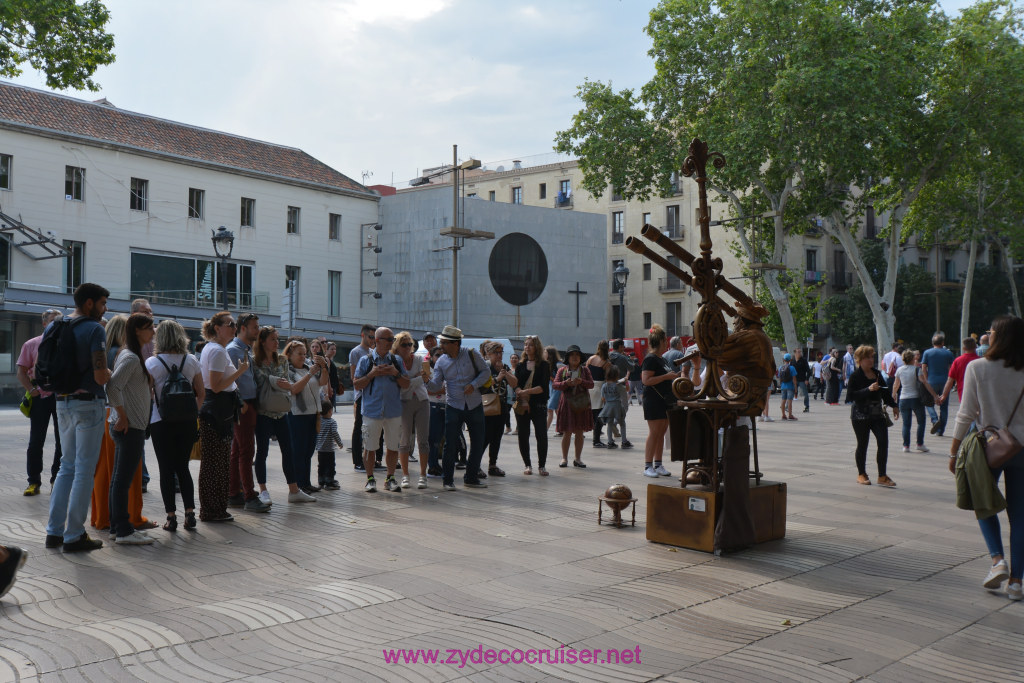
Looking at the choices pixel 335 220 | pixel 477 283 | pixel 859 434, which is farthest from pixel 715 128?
pixel 859 434

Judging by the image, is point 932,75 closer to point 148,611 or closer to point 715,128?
point 715,128

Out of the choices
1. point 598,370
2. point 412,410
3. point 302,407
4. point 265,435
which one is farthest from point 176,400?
point 598,370

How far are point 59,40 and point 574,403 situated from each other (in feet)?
41.8

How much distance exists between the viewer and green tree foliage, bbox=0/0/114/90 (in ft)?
57.8

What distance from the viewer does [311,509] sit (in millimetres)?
9148

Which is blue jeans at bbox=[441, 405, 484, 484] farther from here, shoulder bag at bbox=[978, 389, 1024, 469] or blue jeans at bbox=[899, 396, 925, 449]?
blue jeans at bbox=[899, 396, 925, 449]

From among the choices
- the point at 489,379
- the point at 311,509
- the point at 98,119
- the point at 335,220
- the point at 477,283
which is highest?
the point at 98,119

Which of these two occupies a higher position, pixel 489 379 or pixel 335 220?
pixel 335 220

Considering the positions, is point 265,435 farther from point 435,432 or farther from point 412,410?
point 435,432

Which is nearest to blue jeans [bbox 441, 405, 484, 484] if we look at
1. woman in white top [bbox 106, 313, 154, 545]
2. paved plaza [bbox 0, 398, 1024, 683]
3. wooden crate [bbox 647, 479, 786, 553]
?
paved plaza [bbox 0, 398, 1024, 683]

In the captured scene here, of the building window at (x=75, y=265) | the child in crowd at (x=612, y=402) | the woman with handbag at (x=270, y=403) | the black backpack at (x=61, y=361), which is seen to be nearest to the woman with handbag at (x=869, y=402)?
the child in crowd at (x=612, y=402)

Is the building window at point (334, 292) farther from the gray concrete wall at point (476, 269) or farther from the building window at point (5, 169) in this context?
the building window at point (5, 169)

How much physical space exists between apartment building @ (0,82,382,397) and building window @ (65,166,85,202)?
4 centimetres

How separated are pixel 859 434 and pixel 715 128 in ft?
84.3
